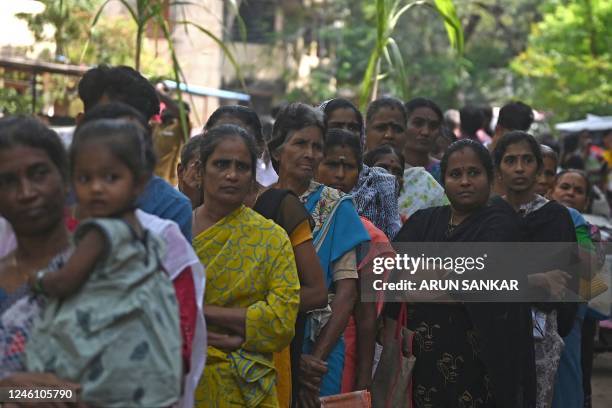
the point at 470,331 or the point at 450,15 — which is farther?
the point at 450,15

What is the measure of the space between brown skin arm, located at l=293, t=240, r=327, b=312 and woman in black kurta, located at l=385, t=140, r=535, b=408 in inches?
46.3

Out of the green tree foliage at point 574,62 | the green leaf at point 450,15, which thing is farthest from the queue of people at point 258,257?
the green tree foliage at point 574,62

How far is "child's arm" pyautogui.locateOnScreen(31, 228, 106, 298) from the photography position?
2.92 meters

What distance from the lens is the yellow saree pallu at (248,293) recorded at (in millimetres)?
4160

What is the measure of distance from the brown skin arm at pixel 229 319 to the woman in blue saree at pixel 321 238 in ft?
2.64

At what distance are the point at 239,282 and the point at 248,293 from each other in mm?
54

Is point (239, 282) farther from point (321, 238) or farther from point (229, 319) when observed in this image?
point (321, 238)

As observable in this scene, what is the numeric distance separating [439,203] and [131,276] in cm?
402

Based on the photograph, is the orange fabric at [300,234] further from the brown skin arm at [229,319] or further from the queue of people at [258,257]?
the brown skin arm at [229,319]

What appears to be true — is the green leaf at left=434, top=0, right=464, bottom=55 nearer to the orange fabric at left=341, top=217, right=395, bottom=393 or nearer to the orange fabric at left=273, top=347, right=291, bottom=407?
the orange fabric at left=341, top=217, right=395, bottom=393

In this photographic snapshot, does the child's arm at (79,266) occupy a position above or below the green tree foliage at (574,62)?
below

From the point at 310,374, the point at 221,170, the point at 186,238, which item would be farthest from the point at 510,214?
the point at 186,238

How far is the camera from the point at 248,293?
4191mm

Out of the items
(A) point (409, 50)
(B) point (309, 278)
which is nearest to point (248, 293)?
(B) point (309, 278)
